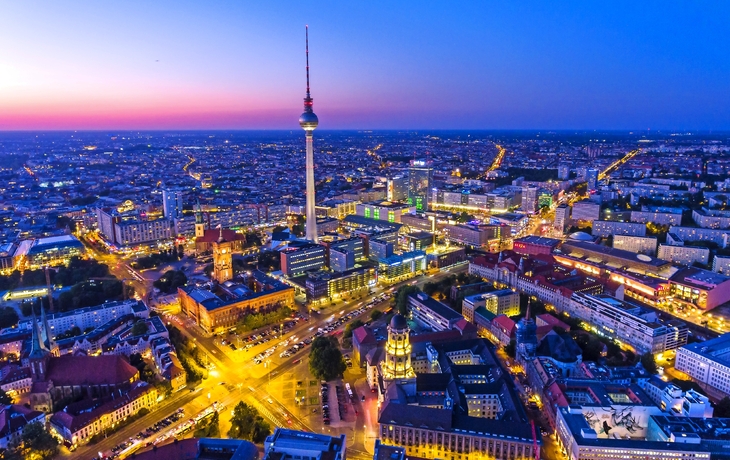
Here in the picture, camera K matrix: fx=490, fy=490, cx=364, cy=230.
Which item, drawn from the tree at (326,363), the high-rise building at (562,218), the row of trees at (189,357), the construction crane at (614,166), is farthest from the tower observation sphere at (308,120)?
the construction crane at (614,166)

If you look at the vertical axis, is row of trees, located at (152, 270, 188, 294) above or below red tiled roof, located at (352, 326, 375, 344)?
below

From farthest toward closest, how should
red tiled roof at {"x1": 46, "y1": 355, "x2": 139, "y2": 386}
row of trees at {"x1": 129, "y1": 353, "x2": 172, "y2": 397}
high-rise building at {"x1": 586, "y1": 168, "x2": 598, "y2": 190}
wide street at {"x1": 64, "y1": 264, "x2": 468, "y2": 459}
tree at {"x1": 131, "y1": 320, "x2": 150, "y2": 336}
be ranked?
high-rise building at {"x1": 586, "y1": 168, "x2": 598, "y2": 190}, tree at {"x1": 131, "y1": 320, "x2": 150, "y2": 336}, row of trees at {"x1": 129, "y1": 353, "x2": 172, "y2": 397}, red tiled roof at {"x1": 46, "y1": 355, "x2": 139, "y2": 386}, wide street at {"x1": 64, "y1": 264, "x2": 468, "y2": 459}

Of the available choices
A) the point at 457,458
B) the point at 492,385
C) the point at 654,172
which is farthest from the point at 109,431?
the point at 654,172

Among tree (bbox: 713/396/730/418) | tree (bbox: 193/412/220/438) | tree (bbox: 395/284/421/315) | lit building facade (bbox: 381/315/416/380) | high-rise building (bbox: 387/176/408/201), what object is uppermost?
high-rise building (bbox: 387/176/408/201)

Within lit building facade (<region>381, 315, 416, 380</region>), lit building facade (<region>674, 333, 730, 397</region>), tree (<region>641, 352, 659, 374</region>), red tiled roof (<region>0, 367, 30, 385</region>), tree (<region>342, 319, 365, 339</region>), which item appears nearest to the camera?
lit building facade (<region>381, 315, 416, 380</region>)

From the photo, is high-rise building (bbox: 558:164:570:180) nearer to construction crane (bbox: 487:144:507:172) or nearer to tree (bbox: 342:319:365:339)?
construction crane (bbox: 487:144:507:172)

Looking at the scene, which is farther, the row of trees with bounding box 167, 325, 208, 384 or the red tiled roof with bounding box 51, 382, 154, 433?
the row of trees with bounding box 167, 325, 208, 384

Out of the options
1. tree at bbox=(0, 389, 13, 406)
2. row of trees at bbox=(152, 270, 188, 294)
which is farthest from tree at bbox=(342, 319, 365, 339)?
tree at bbox=(0, 389, 13, 406)
